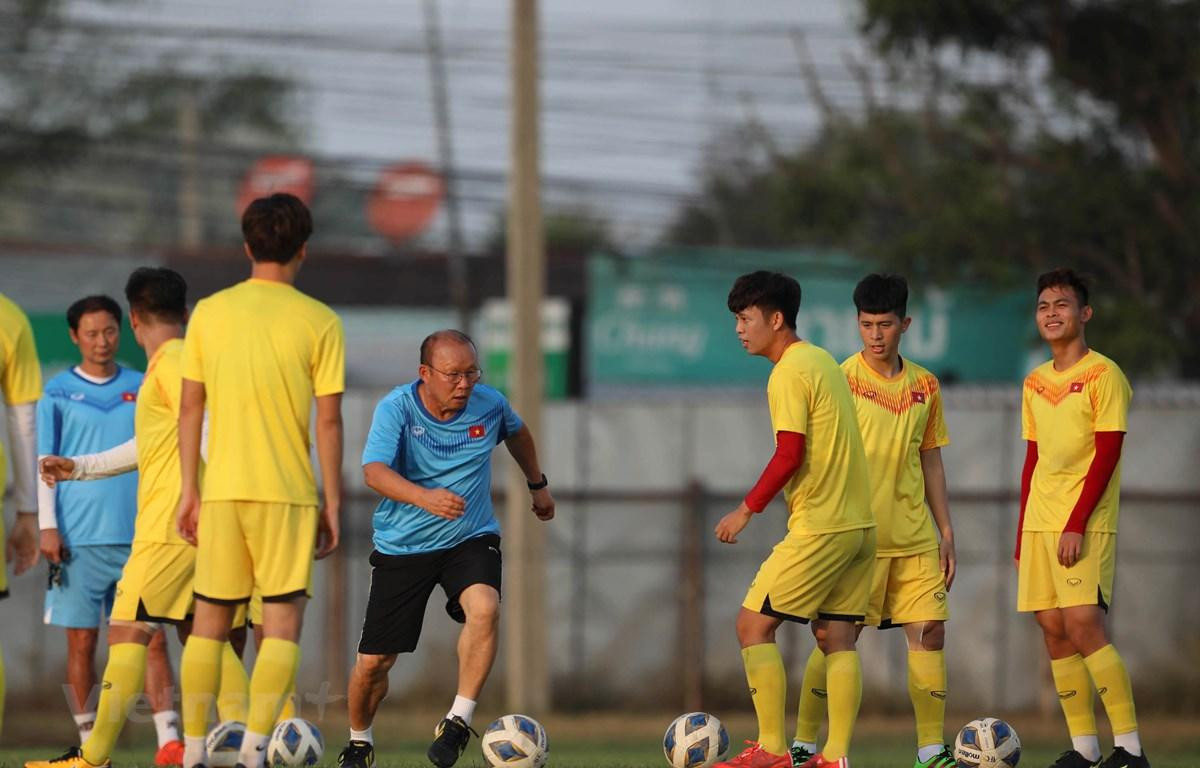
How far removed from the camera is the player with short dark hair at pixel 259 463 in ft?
21.3

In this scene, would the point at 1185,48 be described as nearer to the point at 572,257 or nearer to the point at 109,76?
the point at 572,257

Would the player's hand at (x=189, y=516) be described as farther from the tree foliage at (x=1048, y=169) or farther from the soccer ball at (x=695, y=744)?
the tree foliage at (x=1048, y=169)

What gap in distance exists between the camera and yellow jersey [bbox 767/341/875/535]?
23.5 feet

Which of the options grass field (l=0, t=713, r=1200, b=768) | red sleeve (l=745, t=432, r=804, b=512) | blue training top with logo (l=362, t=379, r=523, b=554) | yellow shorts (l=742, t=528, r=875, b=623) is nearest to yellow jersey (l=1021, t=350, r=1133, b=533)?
yellow shorts (l=742, t=528, r=875, b=623)

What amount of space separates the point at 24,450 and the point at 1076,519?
4434 mm

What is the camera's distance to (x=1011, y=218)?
64.0ft

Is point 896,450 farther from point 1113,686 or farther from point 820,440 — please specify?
point 1113,686

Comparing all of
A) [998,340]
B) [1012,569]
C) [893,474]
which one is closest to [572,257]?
[998,340]

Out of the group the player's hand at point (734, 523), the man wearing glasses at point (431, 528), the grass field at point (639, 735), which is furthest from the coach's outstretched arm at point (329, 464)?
the grass field at point (639, 735)

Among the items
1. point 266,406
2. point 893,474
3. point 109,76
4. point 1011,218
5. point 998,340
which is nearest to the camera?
point 266,406

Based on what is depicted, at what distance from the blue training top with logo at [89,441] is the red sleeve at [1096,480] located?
4.42 metres

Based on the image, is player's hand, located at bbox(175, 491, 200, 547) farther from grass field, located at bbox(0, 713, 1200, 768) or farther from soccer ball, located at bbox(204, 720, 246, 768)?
grass field, located at bbox(0, 713, 1200, 768)

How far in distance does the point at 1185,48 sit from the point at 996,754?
1283 cm

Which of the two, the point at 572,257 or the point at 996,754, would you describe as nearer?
the point at 996,754
